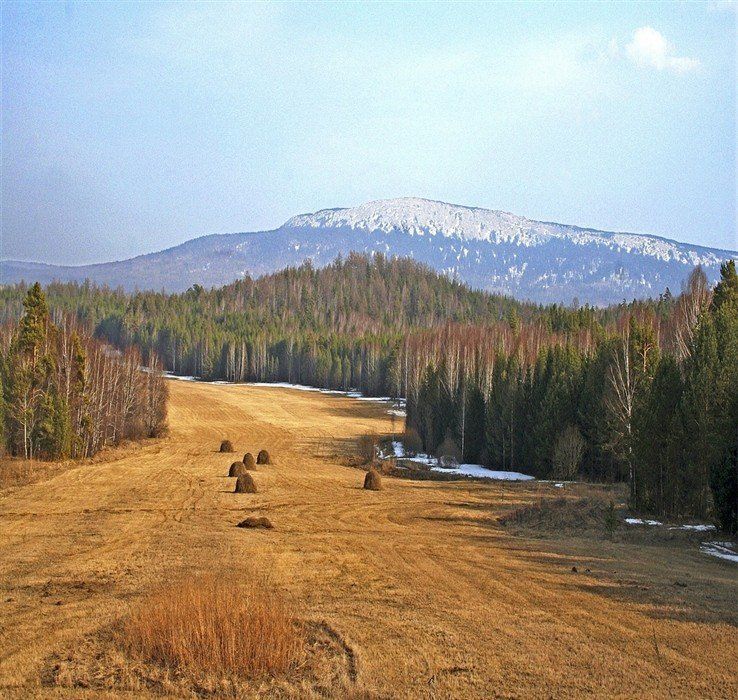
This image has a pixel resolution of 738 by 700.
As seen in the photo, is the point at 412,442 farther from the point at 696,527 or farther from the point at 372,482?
the point at 696,527

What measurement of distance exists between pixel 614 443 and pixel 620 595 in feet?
100

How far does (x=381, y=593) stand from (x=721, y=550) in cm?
1275

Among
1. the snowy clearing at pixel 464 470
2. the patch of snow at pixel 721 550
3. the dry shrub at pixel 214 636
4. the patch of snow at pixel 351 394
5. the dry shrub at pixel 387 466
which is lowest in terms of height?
the snowy clearing at pixel 464 470

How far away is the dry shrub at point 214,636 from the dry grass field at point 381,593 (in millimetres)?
296

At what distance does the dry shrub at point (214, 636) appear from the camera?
1048cm

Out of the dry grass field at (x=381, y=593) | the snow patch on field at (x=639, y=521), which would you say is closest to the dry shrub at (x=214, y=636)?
the dry grass field at (x=381, y=593)

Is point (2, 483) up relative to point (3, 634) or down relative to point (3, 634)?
down

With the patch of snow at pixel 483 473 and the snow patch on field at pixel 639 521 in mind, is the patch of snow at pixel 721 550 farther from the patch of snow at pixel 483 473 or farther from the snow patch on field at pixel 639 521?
the patch of snow at pixel 483 473

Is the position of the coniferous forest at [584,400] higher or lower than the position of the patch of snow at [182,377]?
higher

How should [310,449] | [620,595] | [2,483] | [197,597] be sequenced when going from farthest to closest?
[310,449]
[2,483]
[620,595]
[197,597]

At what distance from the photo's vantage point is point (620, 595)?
53.3 feet

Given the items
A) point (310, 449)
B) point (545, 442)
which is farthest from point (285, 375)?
point (545, 442)

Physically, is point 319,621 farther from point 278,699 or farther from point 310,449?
point 310,449

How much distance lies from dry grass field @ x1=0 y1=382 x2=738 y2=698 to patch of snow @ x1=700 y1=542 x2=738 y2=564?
466 millimetres
